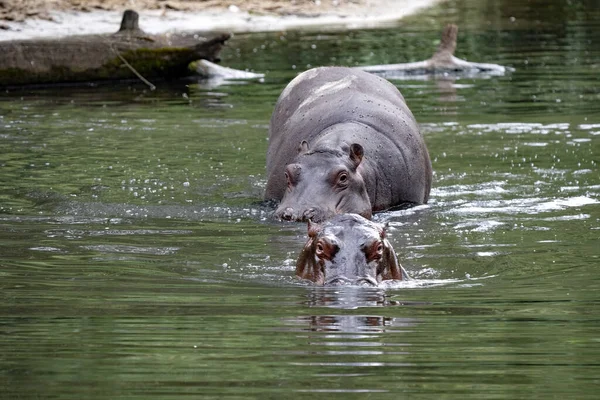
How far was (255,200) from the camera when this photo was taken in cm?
1027

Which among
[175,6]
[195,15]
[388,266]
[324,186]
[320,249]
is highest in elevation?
[320,249]

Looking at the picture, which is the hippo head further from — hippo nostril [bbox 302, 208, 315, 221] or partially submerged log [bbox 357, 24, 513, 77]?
partially submerged log [bbox 357, 24, 513, 77]

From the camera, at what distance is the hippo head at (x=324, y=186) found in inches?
352

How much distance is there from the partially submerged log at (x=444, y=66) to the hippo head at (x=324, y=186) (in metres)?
9.45

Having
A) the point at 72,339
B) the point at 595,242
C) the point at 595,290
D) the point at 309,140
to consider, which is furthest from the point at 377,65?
the point at 72,339

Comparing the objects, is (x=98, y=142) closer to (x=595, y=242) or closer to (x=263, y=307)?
(x=595, y=242)

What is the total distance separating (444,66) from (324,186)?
34.3ft

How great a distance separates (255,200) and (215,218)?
33.3 inches

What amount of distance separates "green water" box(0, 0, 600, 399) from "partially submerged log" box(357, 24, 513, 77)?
1.49 meters

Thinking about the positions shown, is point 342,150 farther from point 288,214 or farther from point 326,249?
point 326,249

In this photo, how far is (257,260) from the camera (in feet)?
25.3

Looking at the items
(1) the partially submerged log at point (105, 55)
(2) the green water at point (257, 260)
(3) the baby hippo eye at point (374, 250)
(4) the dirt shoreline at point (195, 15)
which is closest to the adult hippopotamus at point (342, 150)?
(2) the green water at point (257, 260)

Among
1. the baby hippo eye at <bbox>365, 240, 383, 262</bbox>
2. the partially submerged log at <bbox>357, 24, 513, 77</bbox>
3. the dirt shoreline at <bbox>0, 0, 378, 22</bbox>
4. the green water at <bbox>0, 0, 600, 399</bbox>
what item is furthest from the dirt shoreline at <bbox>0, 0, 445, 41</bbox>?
the baby hippo eye at <bbox>365, 240, 383, 262</bbox>

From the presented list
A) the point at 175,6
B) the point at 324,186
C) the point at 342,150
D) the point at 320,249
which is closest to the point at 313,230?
the point at 320,249
